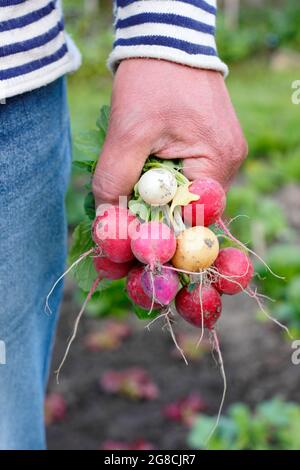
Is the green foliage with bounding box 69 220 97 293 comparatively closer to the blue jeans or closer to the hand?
the blue jeans

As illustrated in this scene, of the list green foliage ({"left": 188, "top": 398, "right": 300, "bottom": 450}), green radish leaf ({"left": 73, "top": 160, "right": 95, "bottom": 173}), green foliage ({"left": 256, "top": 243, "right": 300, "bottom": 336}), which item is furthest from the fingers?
green foliage ({"left": 256, "top": 243, "right": 300, "bottom": 336})

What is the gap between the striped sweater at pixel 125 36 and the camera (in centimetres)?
117

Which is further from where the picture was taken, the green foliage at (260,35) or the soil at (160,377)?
the green foliage at (260,35)

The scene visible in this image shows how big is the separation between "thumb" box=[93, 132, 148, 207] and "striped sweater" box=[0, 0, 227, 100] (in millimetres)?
153

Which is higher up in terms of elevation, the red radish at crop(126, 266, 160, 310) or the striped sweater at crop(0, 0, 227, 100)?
the striped sweater at crop(0, 0, 227, 100)

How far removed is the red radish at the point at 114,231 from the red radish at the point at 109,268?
0.05m

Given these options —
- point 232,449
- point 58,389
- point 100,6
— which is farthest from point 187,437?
point 100,6

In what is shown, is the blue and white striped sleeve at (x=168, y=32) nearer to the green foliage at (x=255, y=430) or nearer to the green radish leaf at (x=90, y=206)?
the green radish leaf at (x=90, y=206)

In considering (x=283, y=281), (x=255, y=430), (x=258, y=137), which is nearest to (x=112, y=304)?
(x=283, y=281)

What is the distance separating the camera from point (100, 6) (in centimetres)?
1184

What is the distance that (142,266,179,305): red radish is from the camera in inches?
48.4

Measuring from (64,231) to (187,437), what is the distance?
1.42 metres

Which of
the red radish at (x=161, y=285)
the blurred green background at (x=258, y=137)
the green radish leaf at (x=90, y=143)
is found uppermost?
the green radish leaf at (x=90, y=143)

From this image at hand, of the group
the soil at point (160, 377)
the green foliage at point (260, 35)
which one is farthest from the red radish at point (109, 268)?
the green foliage at point (260, 35)
